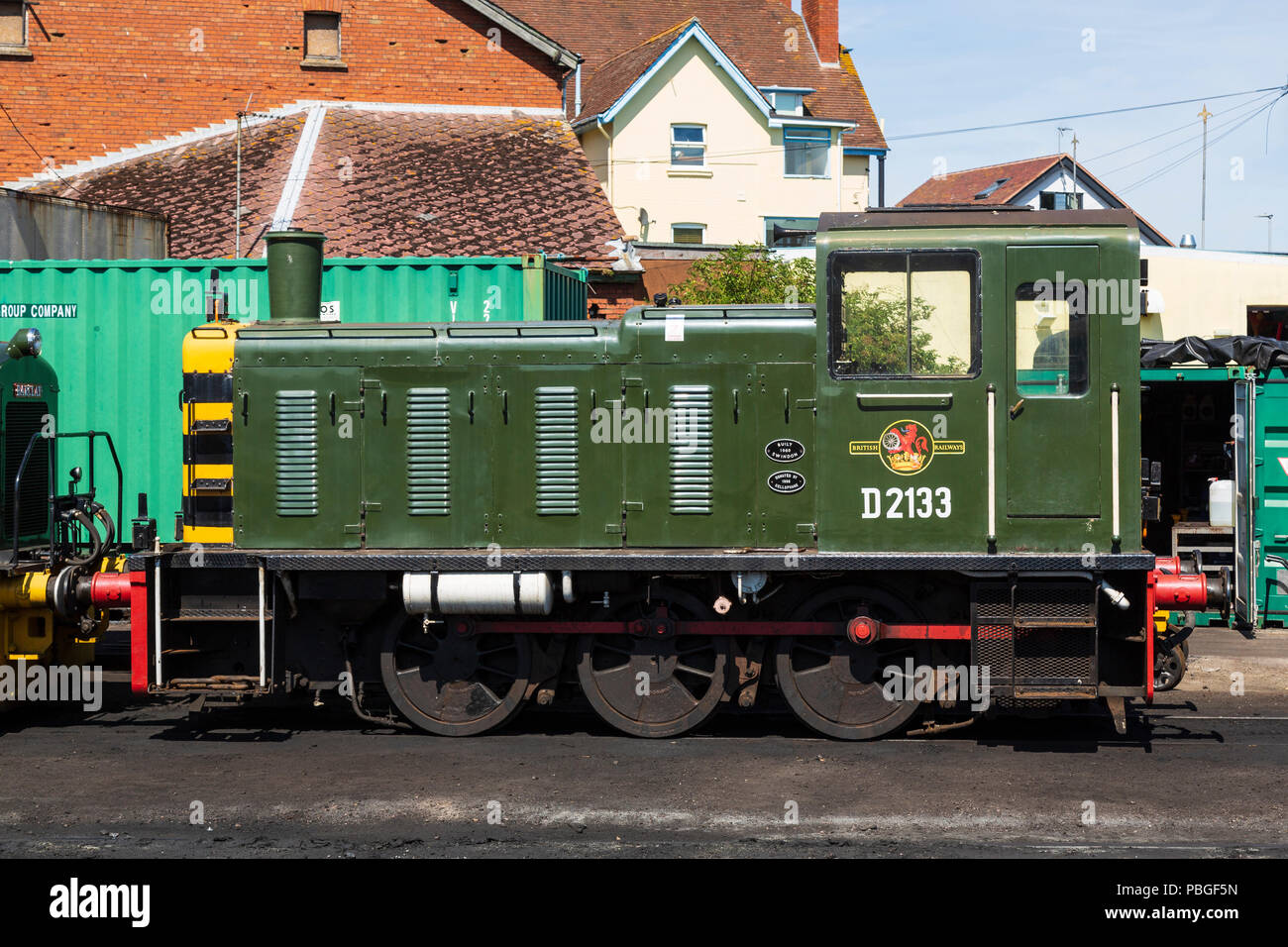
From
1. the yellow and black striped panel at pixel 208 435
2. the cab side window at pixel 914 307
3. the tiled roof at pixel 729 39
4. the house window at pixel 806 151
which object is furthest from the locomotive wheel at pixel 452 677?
the house window at pixel 806 151

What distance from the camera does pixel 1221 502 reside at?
13.9 m

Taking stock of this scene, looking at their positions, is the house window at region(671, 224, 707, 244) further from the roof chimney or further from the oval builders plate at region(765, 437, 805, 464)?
the oval builders plate at region(765, 437, 805, 464)

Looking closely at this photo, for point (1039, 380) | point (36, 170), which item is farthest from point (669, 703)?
point (36, 170)

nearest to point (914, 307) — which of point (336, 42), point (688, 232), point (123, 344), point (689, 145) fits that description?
point (123, 344)

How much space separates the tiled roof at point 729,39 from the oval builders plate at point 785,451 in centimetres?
3509

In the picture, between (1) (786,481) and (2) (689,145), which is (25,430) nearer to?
(1) (786,481)

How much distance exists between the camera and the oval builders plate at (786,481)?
8.59 meters

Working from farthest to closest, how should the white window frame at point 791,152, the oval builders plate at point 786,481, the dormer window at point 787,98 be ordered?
1. the dormer window at point 787,98
2. the white window frame at point 791,152
3. the oval builders plate at point 786,481

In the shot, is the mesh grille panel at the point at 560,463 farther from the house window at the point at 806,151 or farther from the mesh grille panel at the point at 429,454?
the house window at the point at 806,151

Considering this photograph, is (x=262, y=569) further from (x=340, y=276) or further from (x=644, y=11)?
(x=644, y=11)

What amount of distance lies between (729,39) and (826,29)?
11.6 feet

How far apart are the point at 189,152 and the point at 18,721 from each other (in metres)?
15.9

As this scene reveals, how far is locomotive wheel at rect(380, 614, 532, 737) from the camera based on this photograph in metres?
8.95

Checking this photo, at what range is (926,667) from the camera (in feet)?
28.4
